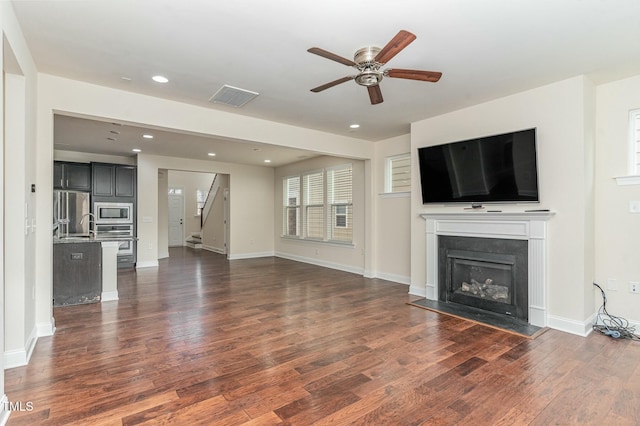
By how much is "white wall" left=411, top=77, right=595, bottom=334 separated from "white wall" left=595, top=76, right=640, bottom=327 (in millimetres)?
180

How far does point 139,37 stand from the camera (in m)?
2.60

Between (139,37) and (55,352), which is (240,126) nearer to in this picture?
(139,37)

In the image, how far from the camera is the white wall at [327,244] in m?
6.68

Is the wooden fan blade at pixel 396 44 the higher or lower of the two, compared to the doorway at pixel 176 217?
higher

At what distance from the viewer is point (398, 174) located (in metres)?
6.02

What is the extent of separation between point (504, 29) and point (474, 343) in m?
2.69

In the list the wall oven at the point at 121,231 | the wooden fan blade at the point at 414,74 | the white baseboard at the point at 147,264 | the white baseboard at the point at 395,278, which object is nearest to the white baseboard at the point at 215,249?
the white baseboard at the point at 147,264

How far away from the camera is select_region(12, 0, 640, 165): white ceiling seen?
2240mm

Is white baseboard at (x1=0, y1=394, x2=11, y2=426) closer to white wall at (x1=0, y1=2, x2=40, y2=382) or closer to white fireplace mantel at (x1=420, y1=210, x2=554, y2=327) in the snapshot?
white wall at (x1=0, y1=2, x2=40, y2=382)

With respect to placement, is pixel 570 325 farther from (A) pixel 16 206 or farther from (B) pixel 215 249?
(B) pixel 215 249

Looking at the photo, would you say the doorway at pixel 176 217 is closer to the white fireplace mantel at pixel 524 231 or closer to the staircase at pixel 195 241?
the staircase at pixel 195 241

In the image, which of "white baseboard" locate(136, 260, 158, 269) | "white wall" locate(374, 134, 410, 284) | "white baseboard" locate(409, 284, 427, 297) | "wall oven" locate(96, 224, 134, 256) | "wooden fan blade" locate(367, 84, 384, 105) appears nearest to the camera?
"wooden fan blade" locate(367, 84, 384, 105)

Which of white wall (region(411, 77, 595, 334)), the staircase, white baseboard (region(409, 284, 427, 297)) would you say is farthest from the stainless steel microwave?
white wall (region(411, 77, 595, 334))

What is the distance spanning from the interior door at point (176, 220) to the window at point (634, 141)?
12306 mm
